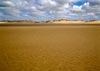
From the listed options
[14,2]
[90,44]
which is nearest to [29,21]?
[14,2]

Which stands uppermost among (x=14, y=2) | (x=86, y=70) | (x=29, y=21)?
(x=14, y=2)

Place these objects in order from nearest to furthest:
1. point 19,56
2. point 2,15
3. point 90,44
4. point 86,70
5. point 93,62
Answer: point 86,70 < point 93,62 < point 19,56 < point 2,15 < point 90,44

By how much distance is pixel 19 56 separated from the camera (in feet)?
10.3

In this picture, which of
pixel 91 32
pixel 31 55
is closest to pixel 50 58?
pixel 31 55

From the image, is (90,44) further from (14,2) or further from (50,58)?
(14,2)

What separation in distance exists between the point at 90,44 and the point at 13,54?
3.47 feet

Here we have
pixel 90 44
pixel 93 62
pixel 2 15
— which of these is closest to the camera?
pixel 93 62

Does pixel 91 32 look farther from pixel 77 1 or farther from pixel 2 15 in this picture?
pixel 2 15

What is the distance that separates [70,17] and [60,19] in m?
0.25

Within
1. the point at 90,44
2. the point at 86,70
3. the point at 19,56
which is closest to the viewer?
the point at 86,70

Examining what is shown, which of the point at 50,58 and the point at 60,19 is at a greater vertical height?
the point at 60,19

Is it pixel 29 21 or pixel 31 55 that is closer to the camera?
pixel 31 55

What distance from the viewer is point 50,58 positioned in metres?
3.05

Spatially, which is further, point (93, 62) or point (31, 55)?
point (31, 55)
